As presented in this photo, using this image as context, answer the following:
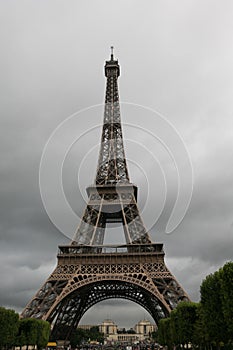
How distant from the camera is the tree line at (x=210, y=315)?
28.8 meters

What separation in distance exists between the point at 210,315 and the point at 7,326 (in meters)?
22.8

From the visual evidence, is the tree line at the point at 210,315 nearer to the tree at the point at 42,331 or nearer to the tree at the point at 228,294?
the tree at the point at 228,294

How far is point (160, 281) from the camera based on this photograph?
53.0 meters

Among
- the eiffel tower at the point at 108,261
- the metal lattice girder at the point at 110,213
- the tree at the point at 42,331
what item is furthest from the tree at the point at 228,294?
the metal lattice girder at the point at 110,213

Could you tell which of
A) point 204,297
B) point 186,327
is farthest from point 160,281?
point 204,297

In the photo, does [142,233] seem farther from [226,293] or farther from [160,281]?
[226,293]

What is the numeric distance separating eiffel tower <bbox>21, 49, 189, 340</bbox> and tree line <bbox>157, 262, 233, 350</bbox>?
487 centimetres

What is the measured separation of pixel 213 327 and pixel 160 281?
20574 millimetres

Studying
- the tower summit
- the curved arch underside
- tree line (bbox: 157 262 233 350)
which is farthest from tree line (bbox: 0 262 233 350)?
the tower summit

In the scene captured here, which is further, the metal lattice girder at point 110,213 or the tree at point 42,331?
the metal lattice girder at point 110,213

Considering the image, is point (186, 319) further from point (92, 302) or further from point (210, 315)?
point (92, 302)

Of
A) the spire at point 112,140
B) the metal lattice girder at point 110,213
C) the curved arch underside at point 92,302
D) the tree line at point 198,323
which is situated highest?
the spire at point 112,140

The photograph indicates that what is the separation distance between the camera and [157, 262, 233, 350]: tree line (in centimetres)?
2878

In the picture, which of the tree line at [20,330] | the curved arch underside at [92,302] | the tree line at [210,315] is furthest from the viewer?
the curved arch underside at [92,302]
